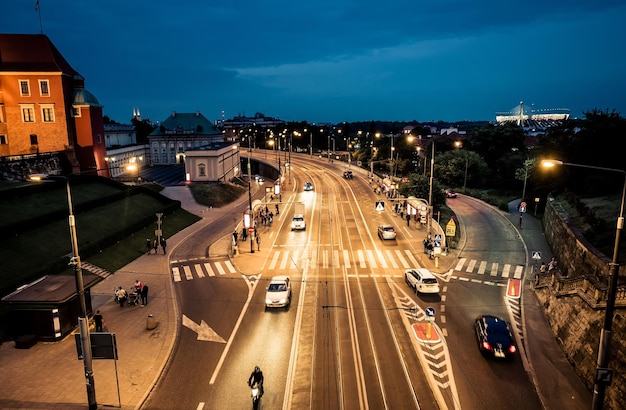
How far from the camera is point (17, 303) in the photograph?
70.0 feet

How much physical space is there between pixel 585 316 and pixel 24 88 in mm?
64464

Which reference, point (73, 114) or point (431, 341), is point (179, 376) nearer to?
point (431, 341)

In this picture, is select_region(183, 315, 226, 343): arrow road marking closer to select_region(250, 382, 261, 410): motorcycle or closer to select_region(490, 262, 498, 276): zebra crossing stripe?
select_region(250, 382, 261, 410): motorcycle

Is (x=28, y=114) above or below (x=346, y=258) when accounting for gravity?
above

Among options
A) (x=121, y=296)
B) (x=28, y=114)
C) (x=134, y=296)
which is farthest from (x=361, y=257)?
(x=28, y=114)

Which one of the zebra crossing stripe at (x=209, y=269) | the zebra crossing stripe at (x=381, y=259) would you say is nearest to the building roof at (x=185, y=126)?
the zebra crossing stripe at (x=209, y=269)

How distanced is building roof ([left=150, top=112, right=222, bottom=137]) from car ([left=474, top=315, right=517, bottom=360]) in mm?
98692

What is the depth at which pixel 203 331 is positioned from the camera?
23234 millimetres

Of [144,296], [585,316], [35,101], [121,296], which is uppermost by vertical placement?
[35,101]

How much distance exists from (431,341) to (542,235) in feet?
103

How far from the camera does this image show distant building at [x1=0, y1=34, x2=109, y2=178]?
53.9 metres

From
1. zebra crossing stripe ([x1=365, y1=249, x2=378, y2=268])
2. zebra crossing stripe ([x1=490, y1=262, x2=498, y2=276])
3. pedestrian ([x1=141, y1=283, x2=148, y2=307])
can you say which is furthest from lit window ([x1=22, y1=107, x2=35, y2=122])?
zebra crossing stripe ([x1=490, y1=262, x2=498, y2=276])

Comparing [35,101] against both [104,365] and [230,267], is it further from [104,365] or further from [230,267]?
[104,365]

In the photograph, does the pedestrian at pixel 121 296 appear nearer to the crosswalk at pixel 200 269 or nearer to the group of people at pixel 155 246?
the crosswalk at pixel 200 269
